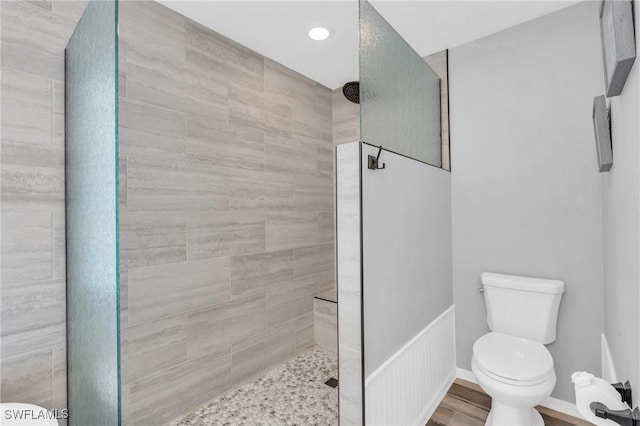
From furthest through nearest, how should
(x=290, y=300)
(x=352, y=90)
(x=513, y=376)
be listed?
(x=352, y=90), (x=290, y=300), (x=513, y=376)

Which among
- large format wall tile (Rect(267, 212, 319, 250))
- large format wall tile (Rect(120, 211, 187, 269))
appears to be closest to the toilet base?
large format wall tile (Rect(267, 212, 319, 250))

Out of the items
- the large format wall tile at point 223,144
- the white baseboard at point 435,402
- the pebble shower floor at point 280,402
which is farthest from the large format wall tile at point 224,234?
the white baseboard at point 435,402

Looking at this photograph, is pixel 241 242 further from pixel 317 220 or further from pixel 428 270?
pixel 428 270

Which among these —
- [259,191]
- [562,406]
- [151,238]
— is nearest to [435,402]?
[562,406]

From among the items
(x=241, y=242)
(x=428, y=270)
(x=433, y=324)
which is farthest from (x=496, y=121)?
(x=241, y=242)

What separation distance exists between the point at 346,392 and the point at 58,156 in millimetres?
1734

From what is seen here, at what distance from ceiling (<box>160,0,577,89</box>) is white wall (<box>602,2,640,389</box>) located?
1.09 meters

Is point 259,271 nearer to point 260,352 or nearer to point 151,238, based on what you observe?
point 260,352

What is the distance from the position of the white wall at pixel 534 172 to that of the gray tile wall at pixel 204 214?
1.30m

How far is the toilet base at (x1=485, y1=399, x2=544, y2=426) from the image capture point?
1722mm

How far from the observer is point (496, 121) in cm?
223

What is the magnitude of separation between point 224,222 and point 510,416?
2005 millimetres

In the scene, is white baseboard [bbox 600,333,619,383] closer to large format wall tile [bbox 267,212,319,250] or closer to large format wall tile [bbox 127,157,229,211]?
large format wall tile [bbox 267,212,319,250]

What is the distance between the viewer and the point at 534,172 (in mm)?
2096
